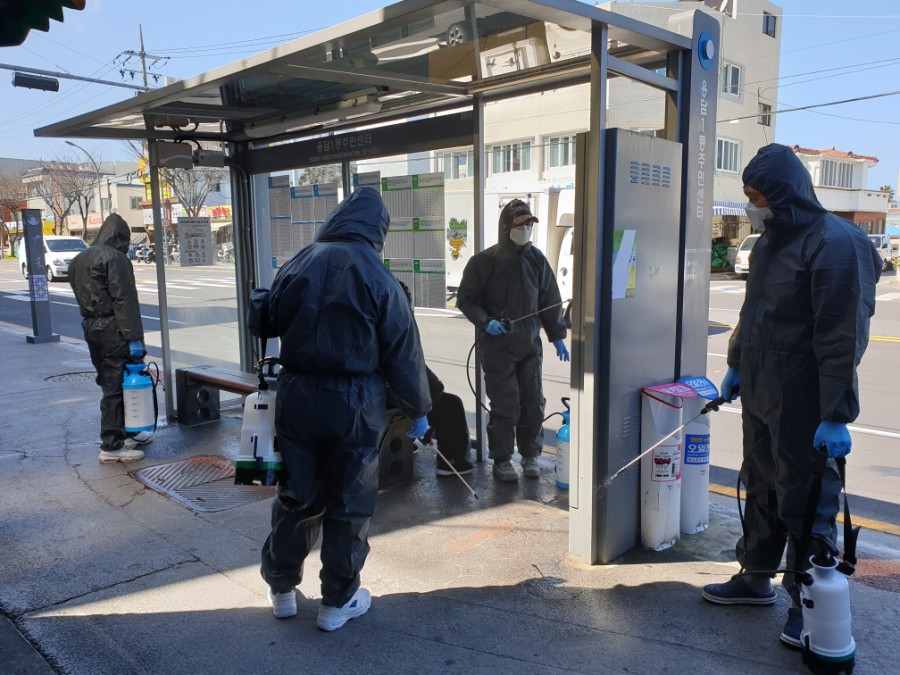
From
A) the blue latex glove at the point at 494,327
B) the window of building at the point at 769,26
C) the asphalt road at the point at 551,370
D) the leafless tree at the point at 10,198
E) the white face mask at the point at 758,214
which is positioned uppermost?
the window of building at the point at 769,26

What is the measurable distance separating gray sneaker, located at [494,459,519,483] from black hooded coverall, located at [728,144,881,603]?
205 cm

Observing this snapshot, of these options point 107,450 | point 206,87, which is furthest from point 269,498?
point 206,87

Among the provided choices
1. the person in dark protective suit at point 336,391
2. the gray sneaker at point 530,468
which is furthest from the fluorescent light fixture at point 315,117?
the gray sneaker at point 530,468

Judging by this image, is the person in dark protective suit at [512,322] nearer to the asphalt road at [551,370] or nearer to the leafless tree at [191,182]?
the asphalt road at [551,370]

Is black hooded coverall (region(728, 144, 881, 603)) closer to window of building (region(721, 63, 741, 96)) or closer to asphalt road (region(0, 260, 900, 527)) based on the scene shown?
asphalt road (region(0, 260, 900, 527))

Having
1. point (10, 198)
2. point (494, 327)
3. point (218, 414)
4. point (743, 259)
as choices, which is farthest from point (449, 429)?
point (10, 198)

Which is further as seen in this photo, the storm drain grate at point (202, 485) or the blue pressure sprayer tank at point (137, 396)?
Result: the blue pressure sprayer tank at point (137, 396)

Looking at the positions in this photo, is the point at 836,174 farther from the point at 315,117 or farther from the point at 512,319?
the point at 512,319

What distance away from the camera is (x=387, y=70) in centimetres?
461

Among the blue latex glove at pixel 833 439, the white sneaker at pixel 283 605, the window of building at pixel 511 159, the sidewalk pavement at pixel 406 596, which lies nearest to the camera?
the blue latex glove at pixel 833 439

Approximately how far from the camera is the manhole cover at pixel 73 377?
8844 millimetres

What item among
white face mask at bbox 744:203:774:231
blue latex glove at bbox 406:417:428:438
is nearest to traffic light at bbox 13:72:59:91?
blue latex glove at bbox 406:417:428:438

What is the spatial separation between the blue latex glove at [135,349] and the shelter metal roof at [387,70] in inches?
71.0

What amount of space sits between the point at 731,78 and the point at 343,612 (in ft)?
117
